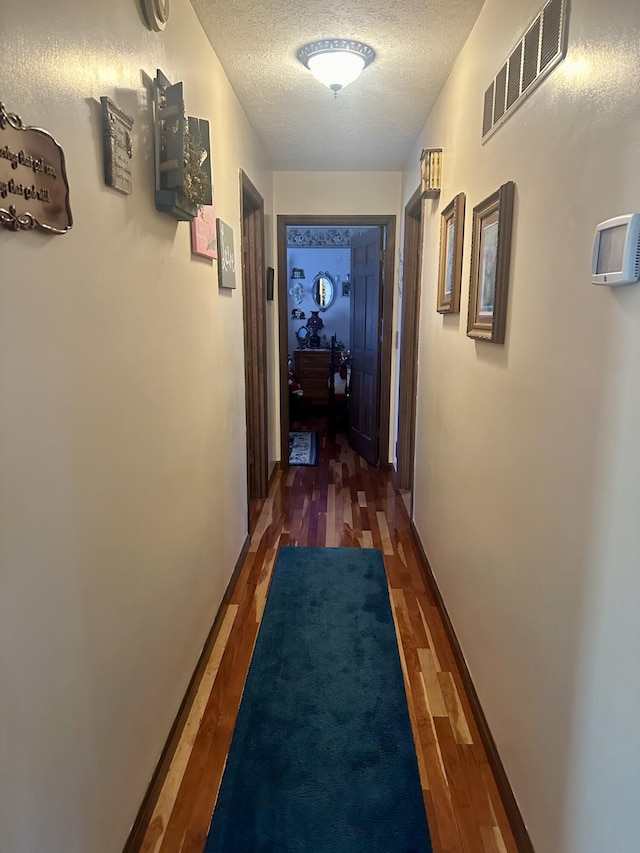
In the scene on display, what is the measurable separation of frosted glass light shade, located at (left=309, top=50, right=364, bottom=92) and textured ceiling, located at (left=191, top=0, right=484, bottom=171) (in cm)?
8

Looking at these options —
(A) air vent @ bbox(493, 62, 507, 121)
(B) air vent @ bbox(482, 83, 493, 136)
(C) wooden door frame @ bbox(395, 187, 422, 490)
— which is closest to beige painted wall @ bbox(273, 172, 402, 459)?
(C) wooden door frame @ bbox(395, 187, 422, 490)

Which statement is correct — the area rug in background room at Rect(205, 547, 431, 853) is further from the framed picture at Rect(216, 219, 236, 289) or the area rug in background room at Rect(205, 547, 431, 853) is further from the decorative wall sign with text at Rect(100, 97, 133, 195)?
the decorative wall sign with text at Rect(100, 97, 133, 195)

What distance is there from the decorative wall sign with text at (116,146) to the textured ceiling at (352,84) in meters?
0.99

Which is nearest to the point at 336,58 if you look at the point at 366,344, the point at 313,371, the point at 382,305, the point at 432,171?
the point at 432,171

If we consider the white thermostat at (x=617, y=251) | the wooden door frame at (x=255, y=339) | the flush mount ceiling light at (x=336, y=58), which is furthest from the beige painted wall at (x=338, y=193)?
the white thermostat at (x=617, y=251)

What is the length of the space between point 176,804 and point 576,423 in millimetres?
1488

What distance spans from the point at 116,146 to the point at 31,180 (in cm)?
40

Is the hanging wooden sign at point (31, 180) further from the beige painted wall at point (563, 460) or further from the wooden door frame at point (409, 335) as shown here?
the wooden door frame at point (409, 335)

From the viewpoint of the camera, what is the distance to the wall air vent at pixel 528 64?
47.7 inches

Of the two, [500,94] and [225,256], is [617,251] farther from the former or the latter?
[225,256]

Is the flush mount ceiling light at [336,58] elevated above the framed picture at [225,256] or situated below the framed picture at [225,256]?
above

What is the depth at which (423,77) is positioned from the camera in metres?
2.44

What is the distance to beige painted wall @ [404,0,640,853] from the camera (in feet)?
2.99

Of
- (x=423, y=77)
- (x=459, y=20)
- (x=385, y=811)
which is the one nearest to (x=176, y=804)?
Answer: (x=385, y=811)
